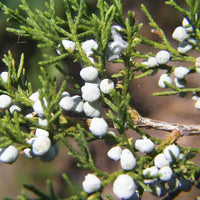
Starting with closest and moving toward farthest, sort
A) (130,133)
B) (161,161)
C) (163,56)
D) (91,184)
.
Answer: (91,184)
(161,161)
(163,56)
(130,133)

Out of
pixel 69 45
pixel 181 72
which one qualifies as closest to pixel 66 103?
pixel 69 45

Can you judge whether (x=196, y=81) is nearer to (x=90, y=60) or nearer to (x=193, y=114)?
(x=193, y=114)

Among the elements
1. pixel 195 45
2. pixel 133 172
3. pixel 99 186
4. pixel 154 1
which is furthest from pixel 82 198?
pixel 154 1

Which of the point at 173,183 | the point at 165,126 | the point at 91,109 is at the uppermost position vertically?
the point at 91,109

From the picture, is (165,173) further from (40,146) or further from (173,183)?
(40,146)

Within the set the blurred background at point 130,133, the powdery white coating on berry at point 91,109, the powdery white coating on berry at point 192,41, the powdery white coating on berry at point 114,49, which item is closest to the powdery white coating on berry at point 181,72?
the powdery white coating on berry at point 192,41

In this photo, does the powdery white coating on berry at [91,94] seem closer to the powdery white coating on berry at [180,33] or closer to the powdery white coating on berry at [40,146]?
the powdery white coating on berry at [40,146]
